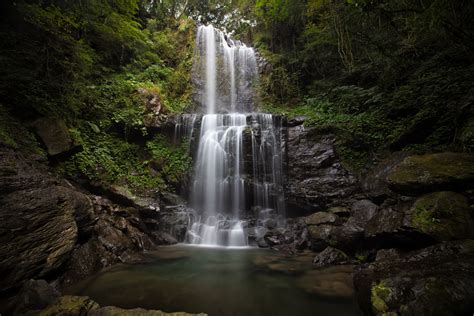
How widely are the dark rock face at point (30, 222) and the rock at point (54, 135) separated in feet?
5.18

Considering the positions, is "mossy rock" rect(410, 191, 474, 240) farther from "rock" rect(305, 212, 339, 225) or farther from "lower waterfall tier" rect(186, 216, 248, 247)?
"lower waterfall tier" rect(186, 216, 248, 247)

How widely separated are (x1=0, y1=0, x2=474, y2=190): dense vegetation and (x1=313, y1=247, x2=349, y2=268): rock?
11.7 ft

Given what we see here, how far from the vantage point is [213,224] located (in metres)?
8.59

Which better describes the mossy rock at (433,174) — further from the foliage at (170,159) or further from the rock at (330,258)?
the foliage at (170,159)

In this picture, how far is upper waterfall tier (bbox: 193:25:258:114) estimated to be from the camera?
14.3 meters

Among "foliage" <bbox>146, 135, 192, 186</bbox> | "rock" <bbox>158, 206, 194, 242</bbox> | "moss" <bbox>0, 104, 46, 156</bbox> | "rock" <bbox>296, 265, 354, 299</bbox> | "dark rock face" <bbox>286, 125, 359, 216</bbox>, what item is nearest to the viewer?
"rock" <bbox>296, 265, 354, 299</bbox>

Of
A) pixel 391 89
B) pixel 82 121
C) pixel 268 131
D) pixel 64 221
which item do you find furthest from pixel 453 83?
pixel 82 121

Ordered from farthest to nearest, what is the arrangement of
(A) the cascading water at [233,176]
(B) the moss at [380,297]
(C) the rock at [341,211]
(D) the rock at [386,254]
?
(A) the cascading water at [233,176], (C) the rock at [341,211], (D) the rock at [386,254], (B) the moss at [380,297]

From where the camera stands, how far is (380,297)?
9.61 ft

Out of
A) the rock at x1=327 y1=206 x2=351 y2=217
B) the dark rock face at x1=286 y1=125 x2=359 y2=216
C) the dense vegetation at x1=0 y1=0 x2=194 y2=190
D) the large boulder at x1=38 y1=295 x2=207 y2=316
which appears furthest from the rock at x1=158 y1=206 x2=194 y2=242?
the large boulder at x1=38 y1=295 x2=207 y2=316

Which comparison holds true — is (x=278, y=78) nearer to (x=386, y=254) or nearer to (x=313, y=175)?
(x=313, y=175)

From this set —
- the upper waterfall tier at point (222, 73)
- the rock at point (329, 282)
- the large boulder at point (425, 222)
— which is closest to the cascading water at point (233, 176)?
the rock at point (329, 282)

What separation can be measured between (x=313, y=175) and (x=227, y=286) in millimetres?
5254

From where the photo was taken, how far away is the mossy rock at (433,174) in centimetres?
470
